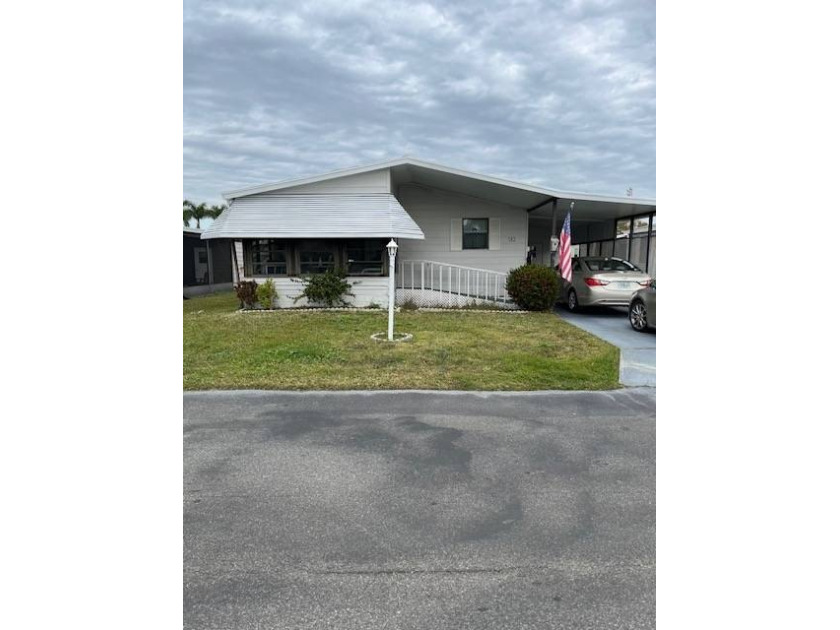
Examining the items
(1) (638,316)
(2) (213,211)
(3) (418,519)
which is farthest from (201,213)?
(3) (418,519)

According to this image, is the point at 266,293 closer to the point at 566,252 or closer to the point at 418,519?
the point at 566,252

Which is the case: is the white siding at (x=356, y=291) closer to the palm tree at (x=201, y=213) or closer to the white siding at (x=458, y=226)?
the white siding at (x=458, y=226)

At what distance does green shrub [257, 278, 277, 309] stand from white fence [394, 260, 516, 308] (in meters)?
3.09

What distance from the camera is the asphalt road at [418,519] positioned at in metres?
1.98

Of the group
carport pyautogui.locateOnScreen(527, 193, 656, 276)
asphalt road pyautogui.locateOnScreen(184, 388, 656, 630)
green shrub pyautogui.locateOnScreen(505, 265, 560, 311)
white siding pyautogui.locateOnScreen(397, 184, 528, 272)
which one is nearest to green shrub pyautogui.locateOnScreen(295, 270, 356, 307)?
white siding pyautogui.locateOnScreen(397, 184, 528, 272)

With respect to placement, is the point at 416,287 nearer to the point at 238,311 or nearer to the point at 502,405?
the point at 238,311

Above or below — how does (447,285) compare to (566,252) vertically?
below

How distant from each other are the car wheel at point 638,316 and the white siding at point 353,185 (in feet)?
20.4

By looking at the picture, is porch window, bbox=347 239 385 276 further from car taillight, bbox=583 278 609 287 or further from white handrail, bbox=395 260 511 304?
car taillight, bbox=583 278 609 287

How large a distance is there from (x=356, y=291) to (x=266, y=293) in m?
2.14

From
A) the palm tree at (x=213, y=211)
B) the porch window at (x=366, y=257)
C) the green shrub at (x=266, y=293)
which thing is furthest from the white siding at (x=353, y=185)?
the palm tree at (x=213, y=211)

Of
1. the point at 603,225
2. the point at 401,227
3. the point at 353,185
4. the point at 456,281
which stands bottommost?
the point at 456,281

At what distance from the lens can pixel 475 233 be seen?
13.5 meters

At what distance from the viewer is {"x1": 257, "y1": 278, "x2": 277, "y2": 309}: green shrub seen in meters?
11.2
